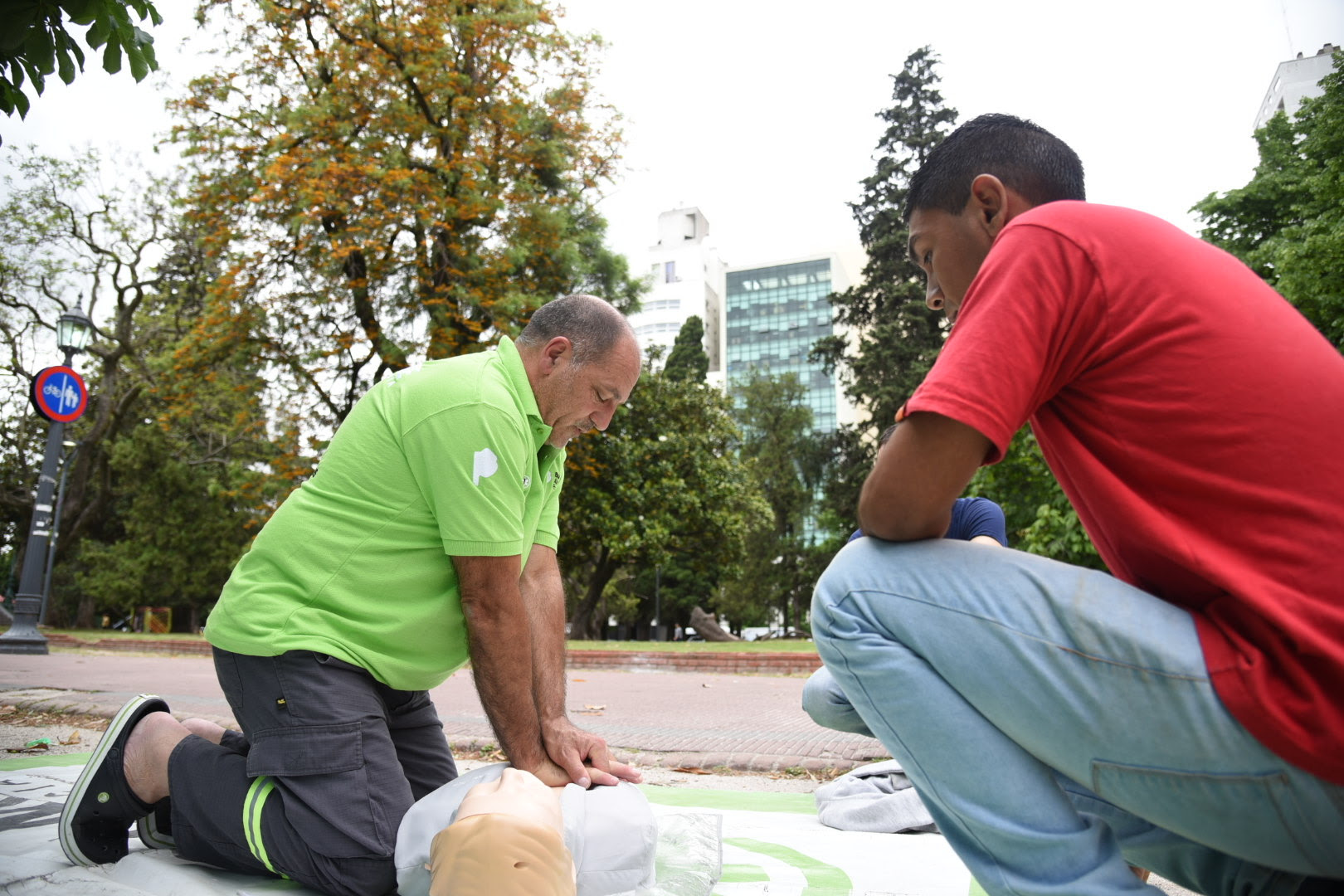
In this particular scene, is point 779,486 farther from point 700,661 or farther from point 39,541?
point 39,541

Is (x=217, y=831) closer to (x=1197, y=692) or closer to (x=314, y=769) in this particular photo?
(x=314, y=769)

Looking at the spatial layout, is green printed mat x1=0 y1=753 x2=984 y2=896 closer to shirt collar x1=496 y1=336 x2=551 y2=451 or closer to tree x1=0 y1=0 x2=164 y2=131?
shirt collar x1=496 y1=336 x2=551 y2=451

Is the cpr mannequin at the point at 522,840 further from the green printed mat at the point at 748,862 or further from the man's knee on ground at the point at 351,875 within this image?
the green printed mat at the point at 748,862

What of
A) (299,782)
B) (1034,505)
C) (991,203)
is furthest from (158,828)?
(1034,505)

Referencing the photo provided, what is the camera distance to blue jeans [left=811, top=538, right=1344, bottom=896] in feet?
4.05

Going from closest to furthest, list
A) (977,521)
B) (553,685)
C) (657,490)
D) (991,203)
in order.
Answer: (991,203) → (553,685) → (977,521) → (657,490)

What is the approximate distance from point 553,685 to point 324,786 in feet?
2.14

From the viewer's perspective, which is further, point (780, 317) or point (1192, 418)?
point (780, 317)

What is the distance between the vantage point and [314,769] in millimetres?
2078

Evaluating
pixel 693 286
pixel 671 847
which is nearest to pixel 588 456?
pixel 671 847

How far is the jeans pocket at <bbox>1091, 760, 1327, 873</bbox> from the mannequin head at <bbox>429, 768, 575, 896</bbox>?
1004 millimetres

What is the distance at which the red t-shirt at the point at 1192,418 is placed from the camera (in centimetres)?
118

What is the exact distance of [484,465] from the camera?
87.4 inches

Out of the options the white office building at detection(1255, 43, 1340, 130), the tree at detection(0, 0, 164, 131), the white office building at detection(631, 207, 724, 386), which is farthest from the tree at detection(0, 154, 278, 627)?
the white office building at detection(631, 207, 724, 386)
